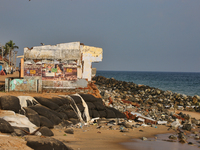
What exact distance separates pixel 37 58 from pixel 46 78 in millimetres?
1402

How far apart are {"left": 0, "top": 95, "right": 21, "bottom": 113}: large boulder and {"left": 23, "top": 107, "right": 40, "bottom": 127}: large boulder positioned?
305 mm

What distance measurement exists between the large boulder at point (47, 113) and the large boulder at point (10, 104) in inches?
24.2

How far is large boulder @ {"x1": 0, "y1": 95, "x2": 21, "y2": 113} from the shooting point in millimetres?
8008

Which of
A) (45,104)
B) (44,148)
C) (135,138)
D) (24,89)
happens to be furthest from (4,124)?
(24,89)

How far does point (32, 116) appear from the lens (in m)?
8.08

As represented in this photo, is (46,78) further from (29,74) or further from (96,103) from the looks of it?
(96,103)

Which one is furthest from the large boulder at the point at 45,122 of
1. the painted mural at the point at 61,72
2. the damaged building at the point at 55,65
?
the painted mural at the point at 61,72

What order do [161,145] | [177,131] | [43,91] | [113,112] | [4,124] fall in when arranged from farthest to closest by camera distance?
[43,91], [113,112], [177,131], [161,145], [4,124]

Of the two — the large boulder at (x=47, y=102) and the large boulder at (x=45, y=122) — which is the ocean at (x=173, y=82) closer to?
the large boulder at (x=47, y=102)

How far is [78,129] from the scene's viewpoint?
9.57 m

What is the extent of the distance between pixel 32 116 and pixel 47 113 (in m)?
0.92

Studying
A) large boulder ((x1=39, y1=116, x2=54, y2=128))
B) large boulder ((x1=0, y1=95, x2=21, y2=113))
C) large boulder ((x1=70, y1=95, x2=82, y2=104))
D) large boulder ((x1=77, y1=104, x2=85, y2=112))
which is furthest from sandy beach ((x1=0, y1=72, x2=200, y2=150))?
large boulder ((x1=0, y1=95, x2=21, y2=113))

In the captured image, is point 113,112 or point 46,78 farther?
point 46,78

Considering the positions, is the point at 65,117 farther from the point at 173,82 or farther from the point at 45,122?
the point at 173,82
